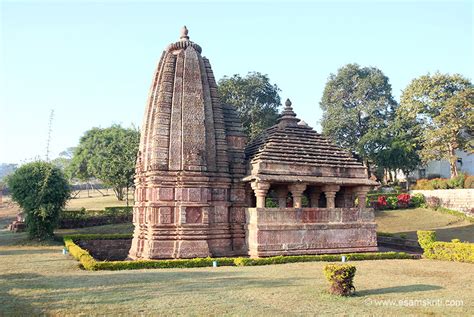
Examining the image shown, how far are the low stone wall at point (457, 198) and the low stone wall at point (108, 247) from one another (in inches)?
1091

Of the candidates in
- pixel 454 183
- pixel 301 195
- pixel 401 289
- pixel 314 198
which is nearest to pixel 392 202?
pixel 454 183

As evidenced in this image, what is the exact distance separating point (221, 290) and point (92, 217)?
23324mm

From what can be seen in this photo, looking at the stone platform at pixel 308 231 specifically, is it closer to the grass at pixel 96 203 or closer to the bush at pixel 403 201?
the bush at pixel 403 201

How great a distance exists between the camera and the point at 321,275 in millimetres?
11898

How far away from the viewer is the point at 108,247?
2125 centimetres

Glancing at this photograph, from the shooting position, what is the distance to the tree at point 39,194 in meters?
22.5

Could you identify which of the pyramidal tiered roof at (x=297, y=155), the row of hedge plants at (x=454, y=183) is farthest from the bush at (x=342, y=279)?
the row of hedge plants at (x=454, y=183)

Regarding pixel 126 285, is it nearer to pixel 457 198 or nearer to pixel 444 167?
pixel 457 198

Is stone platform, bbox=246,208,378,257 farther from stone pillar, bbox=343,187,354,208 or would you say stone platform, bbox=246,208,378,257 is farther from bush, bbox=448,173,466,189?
bush, bbox=448,173,466,189

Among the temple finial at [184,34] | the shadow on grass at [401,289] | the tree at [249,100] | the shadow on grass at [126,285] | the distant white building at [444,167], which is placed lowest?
the shadow on grass at [401,289]

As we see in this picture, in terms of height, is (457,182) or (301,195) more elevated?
(457,182)

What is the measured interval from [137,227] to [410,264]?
1090cm

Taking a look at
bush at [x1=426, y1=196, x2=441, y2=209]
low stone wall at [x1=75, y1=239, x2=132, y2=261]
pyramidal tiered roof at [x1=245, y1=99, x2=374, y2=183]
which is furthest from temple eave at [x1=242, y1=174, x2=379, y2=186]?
bush at [x1=426, y1=196, x2=441, y2=209]

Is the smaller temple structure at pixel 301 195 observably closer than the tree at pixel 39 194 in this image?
Yes
